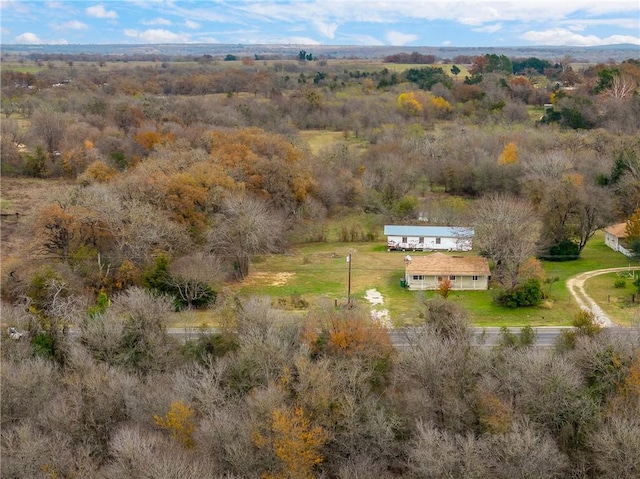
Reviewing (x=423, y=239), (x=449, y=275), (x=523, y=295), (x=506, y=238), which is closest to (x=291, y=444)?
(x=523, y=295)

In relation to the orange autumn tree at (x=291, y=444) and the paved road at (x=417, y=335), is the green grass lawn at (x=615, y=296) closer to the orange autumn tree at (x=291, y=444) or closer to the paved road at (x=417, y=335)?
the paved road at (x=417, y=335)

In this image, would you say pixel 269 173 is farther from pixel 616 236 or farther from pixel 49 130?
pixel 49 130

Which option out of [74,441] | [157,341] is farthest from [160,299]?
[74,441]

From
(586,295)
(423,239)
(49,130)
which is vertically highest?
(49,130)

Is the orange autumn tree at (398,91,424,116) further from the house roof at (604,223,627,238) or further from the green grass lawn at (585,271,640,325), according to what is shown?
the green grass lawn at (585,271,640,325)

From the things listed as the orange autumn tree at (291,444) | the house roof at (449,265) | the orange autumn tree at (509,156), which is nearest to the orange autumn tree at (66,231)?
the house roof at (449,265)

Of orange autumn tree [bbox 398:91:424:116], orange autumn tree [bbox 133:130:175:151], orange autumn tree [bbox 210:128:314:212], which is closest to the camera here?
orange autumn tree [bbox 210:128:314:212]

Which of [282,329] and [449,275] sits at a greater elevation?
[282,329]

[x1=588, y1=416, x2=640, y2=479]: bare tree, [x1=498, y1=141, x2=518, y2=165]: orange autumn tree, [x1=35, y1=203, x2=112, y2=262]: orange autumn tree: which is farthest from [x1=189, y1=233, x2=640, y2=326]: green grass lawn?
[x1=588, y1=416, x2=640, y2=479]: bare tree
